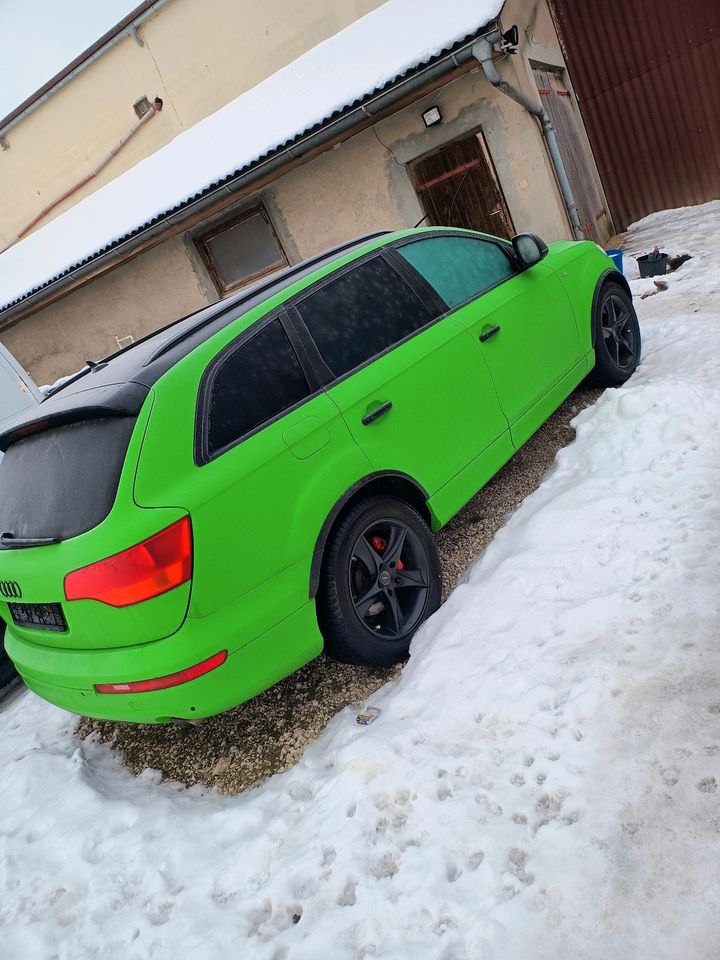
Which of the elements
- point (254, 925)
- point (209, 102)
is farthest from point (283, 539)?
point (209, 102)

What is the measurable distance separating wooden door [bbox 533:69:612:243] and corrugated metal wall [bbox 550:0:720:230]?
1.68 feet

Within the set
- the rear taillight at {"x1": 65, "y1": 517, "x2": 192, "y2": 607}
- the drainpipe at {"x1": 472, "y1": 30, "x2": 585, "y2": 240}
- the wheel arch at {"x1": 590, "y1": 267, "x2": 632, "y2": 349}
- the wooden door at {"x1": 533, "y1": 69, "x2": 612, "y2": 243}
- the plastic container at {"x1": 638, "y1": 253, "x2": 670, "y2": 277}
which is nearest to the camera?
the rear taillight at {"x1": 65, "y1": 517, "x2": 192, "y2": 607}

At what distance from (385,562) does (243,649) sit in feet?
2.54

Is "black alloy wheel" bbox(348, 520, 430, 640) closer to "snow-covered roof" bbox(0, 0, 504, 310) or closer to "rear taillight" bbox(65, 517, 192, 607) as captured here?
"rear taillight" bbox(65, 517, 192, 607)

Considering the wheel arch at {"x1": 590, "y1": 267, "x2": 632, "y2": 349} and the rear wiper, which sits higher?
the rear wiper

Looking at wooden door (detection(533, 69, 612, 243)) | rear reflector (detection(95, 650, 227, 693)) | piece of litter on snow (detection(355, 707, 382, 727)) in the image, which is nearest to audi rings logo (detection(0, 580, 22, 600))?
rear reflector (detection(95, 650, 227, 693))

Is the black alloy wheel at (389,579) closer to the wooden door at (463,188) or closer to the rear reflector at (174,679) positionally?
the rear reflector at (174,679)

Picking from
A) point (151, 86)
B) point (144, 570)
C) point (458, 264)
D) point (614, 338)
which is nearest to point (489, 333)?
point (458, 264)

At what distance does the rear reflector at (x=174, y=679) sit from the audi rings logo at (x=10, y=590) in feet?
1.86

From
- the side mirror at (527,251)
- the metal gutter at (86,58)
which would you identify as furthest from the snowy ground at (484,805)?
the metal gutter at (86,58)

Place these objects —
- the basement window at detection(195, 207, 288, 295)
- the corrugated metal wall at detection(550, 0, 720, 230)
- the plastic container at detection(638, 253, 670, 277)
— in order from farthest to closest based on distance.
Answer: the basement window at detection(195, 207, 288, 295)
the corrugated metal wall at detection(550, 0, 720, 230)
the plastic container at detection(638, 253, 670, 277)

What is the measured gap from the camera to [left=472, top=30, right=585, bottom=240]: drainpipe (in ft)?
21.8

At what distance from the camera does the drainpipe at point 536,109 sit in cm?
665

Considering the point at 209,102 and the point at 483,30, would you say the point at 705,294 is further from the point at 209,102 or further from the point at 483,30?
the point at 209,102
